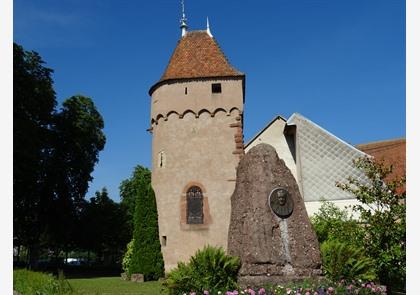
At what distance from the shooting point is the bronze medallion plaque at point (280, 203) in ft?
32.2

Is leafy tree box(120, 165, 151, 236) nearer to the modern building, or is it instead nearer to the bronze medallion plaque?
the modern building

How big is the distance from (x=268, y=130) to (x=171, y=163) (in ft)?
21.7

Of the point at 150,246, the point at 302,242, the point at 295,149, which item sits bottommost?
the point at 150,246

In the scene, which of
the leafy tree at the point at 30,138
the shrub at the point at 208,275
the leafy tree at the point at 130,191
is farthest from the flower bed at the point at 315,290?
the leafy tree at the point at 130,191

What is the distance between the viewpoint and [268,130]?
25438mm

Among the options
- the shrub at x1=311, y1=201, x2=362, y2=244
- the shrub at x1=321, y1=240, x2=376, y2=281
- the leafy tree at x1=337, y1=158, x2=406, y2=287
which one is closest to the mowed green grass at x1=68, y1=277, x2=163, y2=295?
the shrub at x1=321, y1=240, x2=376, y2=281

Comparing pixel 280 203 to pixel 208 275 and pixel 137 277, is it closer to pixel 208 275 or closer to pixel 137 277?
pixel 208 275

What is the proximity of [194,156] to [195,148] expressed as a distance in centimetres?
46

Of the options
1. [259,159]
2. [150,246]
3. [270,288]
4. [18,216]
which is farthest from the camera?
[18,216]

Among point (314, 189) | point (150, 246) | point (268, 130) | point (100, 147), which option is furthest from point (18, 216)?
point (314, 189)

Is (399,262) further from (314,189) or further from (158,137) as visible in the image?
(158,137)

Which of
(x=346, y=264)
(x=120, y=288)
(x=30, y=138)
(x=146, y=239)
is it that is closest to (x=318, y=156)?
(x=146, y=239)

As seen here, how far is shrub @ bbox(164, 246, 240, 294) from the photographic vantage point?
9344mm

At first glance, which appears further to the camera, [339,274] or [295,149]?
[295,149]
